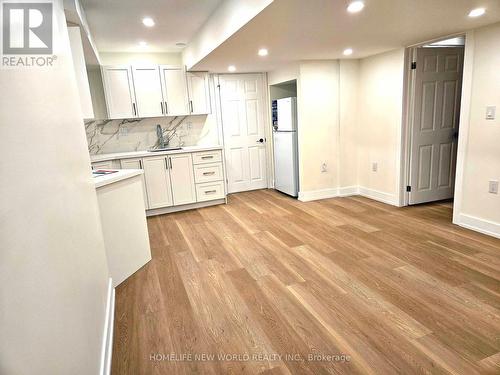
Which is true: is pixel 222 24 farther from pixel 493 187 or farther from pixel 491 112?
pixel 493 187

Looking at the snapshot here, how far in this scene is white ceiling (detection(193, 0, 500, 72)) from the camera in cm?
229

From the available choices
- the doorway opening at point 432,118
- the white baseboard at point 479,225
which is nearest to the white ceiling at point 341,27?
the doorway opening at point 432,118

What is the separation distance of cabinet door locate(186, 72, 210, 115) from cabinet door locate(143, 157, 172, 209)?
3.50ft

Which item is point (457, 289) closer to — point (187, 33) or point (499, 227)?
point (499, 227)

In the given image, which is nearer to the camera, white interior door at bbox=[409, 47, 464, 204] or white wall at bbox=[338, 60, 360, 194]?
white interior door at bbox=[409, 47, 464, 204]

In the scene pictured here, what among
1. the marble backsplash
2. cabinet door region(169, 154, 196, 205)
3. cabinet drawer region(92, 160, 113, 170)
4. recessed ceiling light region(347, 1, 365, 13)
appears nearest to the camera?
recessed ceiling light region(347, 1, 365, 13)

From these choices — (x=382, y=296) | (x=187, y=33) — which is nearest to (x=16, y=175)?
(x=382, y=296)

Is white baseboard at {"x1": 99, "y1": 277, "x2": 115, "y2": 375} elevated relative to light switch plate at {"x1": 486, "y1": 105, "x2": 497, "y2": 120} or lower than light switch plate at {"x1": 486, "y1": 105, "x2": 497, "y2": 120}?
lower

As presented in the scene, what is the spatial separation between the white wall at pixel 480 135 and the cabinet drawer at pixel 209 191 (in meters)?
3.17

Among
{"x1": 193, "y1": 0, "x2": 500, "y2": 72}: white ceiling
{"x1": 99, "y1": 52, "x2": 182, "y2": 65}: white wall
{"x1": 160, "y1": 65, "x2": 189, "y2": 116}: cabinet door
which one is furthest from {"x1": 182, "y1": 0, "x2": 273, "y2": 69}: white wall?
{"x1": 99, "y1": 52, "x2": 182, "y2": 65}: white wall

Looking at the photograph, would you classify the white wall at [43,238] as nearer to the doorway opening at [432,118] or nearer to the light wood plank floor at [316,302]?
the light wood plank floor at [316,302]

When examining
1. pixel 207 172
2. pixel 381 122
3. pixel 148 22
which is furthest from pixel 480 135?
pixel 148 22

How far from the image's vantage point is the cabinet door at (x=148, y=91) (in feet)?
15.2

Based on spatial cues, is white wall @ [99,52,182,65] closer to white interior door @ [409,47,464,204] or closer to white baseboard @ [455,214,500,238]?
white interior door @ [409,47,464,204]
